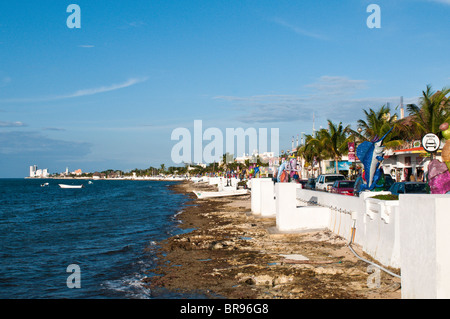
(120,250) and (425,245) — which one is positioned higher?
(425,245)

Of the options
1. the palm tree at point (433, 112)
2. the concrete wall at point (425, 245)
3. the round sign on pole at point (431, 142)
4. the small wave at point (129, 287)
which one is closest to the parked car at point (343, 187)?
the palm tree at point (433, 112)

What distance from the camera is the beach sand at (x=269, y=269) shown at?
33.1 ft

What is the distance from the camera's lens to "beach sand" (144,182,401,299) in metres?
10.1

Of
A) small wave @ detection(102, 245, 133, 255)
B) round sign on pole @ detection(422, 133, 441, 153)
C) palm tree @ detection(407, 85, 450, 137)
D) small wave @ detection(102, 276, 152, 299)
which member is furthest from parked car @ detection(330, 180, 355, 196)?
small wave @ detection(102, 276, 152, 299)

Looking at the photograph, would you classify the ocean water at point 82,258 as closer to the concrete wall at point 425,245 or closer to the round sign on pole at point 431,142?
the concrete wall at point 425,245

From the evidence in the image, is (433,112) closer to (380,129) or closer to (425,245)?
(380,129)

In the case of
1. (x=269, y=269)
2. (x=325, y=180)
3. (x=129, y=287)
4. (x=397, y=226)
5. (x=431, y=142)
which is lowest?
(x=129, y=287)

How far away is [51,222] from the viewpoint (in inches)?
1416

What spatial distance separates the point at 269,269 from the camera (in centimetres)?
1244

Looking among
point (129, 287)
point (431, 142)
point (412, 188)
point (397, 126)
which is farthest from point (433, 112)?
point (129, 287)
